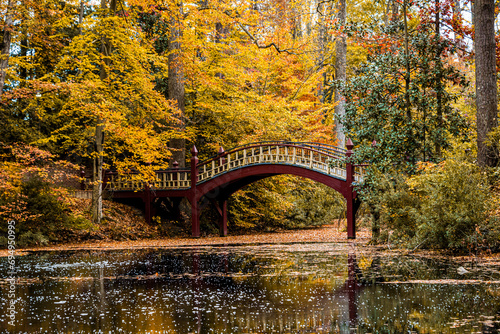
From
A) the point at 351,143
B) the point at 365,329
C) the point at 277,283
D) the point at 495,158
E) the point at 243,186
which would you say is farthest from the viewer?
the point at 243,186

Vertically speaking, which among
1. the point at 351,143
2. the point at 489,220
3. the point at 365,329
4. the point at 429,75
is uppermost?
the point at 429,75

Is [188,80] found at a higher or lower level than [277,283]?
higher

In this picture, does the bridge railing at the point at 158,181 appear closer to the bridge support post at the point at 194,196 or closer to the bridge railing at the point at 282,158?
the bridge support post at the point at 194,196

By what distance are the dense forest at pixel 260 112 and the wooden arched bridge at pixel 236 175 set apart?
91 centimetres

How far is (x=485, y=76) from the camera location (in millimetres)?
11766

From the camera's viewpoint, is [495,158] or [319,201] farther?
[319,201]

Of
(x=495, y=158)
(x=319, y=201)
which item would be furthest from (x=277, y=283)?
(x=319, y=201)

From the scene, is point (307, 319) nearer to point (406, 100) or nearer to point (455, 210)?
point (455, 210)

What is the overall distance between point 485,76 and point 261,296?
8.12 meters

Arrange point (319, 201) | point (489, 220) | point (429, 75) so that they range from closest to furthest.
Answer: point (489, 220), point (429, 75), point (319, 201)

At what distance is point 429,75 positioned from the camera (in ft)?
45.4

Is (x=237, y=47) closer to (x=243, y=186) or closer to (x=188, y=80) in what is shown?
(x=188, y=80)

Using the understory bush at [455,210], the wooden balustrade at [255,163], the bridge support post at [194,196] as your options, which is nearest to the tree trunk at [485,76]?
the understory bush at [455,210]

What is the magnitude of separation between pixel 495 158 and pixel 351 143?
16.5 ft
